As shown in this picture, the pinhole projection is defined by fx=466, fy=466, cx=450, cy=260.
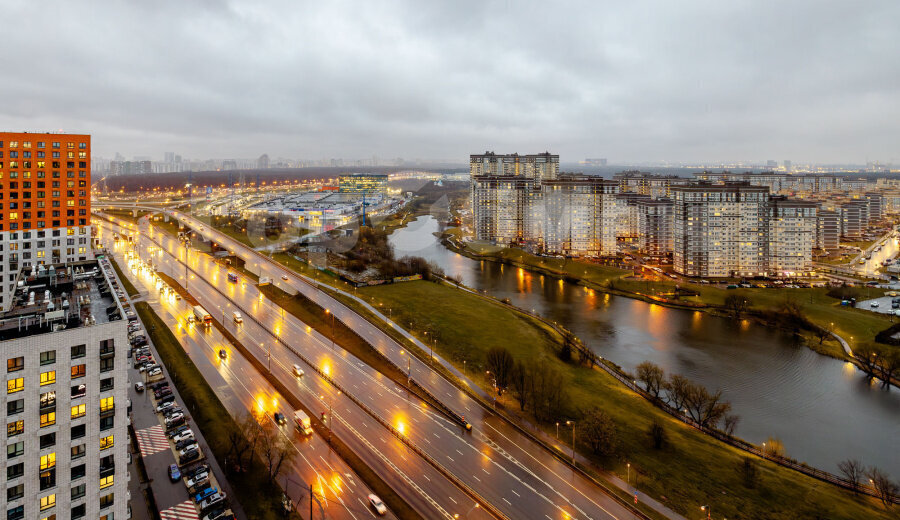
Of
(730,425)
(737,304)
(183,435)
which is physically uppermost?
(737,304)

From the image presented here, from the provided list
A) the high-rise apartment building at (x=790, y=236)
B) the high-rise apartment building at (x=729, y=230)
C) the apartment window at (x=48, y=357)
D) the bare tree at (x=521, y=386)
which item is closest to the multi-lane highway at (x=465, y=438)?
the bare tree at (x=521, y=386)

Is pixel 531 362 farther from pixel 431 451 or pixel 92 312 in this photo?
pixel 92 312

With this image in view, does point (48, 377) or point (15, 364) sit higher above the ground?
point (15, 364)

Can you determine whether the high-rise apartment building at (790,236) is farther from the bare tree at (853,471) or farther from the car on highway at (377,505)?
the car on highway at (377,505)

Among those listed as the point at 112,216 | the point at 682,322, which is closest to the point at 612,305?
the point at 682,322

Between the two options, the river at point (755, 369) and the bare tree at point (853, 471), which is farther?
the river at point (755, 369)

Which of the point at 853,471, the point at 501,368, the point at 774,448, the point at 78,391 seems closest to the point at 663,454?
the point at 774,448

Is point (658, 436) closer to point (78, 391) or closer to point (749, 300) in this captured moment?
point (78, 391)
